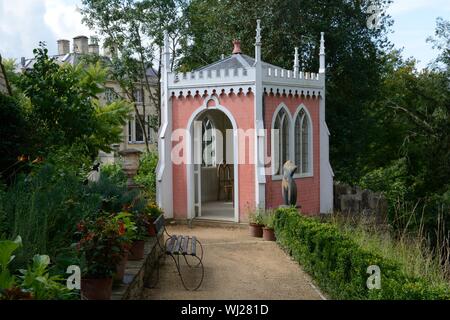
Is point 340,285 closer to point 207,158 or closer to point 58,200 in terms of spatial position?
point 58,200

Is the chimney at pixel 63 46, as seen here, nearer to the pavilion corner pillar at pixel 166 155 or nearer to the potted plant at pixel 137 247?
the pavilion corner pillar at pixel 166 155

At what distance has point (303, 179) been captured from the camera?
14.6 meters

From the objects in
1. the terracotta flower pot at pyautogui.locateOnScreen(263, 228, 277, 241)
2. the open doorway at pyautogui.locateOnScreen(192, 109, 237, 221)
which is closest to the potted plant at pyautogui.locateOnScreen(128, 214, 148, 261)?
the terracotta flower pot at pyautogui.locateOnScreen(263, 228, 277, 241)

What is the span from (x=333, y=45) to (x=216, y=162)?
6178 mm

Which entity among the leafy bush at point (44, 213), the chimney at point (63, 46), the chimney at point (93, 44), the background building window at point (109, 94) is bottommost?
the leafy bush at point (44, 213)

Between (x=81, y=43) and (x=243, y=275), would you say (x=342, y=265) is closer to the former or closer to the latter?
(x=243, y=275)

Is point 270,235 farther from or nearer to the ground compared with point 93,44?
nearer to the ground

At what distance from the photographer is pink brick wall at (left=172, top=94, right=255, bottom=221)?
13.3 metres

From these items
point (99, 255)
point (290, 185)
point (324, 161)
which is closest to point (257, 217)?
point (290, 185)

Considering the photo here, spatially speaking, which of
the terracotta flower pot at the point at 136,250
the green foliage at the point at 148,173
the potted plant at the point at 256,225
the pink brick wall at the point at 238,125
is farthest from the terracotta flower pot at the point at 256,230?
the terracotta flower pot at the point at 136,250

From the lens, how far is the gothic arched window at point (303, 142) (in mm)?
14508

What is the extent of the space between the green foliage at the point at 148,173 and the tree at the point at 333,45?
181 inches

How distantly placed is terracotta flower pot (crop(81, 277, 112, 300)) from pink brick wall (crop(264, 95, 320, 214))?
8292 mm

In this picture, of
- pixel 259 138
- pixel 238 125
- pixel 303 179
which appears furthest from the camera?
pixel 303 179
